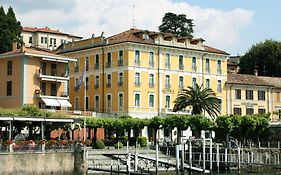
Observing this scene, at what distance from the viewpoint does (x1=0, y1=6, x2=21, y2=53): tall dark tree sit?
93250 mm

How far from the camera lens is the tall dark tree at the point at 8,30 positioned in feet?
306

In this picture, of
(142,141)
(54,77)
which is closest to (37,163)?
(142,141)

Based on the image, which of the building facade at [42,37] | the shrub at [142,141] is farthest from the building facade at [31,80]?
the building facade at [42,37]

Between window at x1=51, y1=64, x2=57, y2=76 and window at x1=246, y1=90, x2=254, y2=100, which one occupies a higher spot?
window at x1=51, y1=64, x2=57, y2=76

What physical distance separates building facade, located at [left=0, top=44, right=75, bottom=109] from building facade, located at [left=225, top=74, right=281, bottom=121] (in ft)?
90.1

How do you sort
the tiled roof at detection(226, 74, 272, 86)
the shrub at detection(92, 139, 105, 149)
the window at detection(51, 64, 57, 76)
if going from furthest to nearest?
the tiled roof at detection(226, 74, 272, 86)
the window at detection(51, 64, 57, 76)
the shrub at detection(92, 139, 105, 149)

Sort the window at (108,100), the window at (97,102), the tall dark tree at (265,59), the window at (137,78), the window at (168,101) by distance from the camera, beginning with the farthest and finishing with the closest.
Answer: the tall dark tree at (265,59), the window at (168,101), the window at (97,102), the window at (108,100), the window at (137,78)

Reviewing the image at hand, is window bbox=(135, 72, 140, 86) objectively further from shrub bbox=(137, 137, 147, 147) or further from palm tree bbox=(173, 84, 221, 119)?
shrub bbox=(137, 137, 147, 147)

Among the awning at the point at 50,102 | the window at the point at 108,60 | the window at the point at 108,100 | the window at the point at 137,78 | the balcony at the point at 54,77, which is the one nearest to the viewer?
the awning at the point at 50,102

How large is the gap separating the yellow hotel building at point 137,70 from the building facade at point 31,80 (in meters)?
7.92

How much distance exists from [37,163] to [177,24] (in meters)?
57.9

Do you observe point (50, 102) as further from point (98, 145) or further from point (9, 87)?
point (98, 145)

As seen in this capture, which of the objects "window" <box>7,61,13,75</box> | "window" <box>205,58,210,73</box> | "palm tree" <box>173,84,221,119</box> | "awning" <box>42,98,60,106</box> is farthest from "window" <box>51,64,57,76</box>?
"window" <box>205,58,210,73</box>

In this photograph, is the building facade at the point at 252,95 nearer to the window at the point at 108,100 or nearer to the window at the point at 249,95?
the window at the point at 249,95
